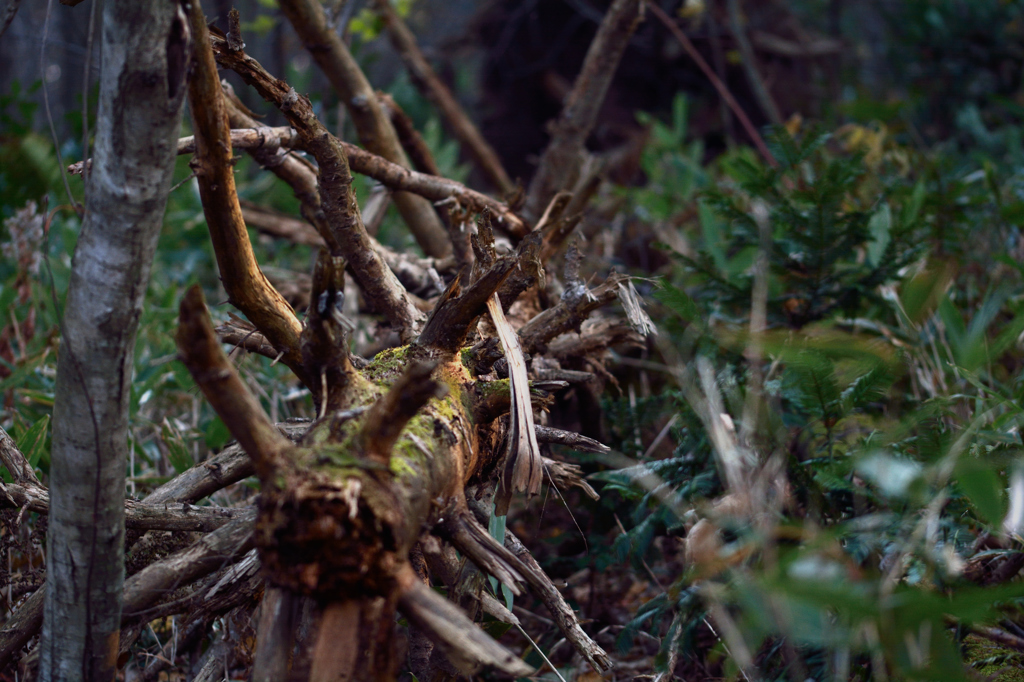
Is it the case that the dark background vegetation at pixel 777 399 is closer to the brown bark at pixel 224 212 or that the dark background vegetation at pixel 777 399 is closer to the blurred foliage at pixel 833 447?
the blurred foliage at pixel 833 447

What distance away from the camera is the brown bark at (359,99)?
1.83m

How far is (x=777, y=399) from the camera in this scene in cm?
158

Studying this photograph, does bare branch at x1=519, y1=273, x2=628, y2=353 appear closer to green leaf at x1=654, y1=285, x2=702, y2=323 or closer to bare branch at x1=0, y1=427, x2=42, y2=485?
green leaf at x1=654, y1=285, x2=702, y2=323

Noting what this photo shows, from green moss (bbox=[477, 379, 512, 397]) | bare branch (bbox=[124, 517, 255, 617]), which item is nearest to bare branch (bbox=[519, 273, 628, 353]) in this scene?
green moss (bbox=[477, 379, 512, 397])

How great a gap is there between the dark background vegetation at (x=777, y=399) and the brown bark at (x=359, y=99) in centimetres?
19

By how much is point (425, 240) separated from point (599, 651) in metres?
1.46

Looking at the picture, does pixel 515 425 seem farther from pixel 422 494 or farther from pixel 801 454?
pixel 801 454

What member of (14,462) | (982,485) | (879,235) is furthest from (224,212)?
(879,235)

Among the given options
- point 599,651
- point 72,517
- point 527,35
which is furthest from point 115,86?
point 527,35

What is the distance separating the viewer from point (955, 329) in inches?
59.1

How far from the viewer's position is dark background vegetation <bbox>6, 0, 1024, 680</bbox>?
748 mm

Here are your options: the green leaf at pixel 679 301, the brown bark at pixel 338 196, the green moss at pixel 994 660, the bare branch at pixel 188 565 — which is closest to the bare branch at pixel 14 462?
the bare branch at pixel 188 565

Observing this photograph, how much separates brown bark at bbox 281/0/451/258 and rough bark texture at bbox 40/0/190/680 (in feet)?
4.19

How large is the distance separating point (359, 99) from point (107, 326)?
1.41 meters
